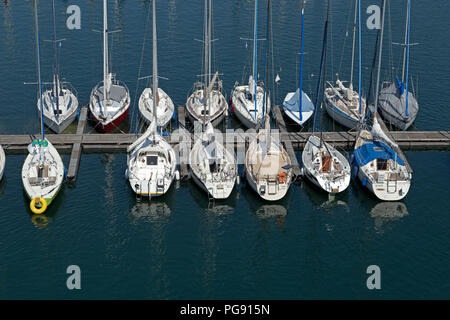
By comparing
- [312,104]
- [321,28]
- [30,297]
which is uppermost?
[321,28]

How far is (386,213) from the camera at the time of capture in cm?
5728

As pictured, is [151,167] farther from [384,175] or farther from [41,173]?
[384,175]

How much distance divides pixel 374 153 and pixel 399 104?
12890 millimetres

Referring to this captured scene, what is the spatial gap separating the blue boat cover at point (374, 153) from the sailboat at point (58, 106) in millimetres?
27662

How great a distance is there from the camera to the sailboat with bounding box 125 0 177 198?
187 ft

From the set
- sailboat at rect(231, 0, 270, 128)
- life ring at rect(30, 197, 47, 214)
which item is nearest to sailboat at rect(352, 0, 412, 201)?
sailboat at rect(231, 0, 270, 128)

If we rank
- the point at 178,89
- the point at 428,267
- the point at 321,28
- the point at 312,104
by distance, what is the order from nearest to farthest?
the point at 428,267
the point at 312,104
the point at 178,89
the point at 321,28

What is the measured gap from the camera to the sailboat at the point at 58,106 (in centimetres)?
6719

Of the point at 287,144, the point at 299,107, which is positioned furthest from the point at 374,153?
the point at 299,107

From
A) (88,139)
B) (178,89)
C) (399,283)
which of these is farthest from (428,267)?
(178,89)

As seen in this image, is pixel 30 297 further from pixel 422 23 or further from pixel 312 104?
pixel 422 23

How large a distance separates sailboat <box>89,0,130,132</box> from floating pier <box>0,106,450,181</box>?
1.51 m

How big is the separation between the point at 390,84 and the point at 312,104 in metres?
9.42

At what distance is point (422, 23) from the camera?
9900 centimetres
